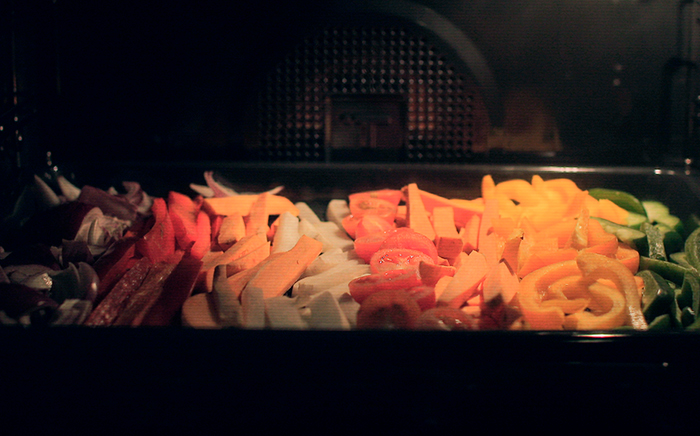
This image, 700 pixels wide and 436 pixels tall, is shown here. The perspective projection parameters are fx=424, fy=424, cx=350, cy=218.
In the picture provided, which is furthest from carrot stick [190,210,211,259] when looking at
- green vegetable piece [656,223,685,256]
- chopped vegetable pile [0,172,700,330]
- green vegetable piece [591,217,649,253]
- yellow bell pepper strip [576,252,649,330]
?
green vegetable piece [656,223,685,256]

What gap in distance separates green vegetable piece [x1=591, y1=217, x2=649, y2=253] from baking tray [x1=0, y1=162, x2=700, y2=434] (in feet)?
1.16

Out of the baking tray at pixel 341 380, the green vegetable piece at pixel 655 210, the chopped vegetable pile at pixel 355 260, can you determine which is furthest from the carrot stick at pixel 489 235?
the green vegetable piece at pixel 655 210

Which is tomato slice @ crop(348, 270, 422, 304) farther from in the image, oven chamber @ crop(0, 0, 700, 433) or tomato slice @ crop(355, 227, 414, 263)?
oven chamber @ crop(0, 0, 700, 433)

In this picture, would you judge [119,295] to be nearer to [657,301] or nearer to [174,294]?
[174,294]

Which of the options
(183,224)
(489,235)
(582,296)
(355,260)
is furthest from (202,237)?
(582,296)

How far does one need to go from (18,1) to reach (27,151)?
0.30 metres

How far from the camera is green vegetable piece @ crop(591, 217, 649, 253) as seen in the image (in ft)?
2.33

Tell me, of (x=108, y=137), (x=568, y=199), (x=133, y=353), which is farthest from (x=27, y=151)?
(x=568, y=199)

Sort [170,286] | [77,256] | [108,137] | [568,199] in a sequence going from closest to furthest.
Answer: [170,286]
[77,256]
[568,199]
[108,137]

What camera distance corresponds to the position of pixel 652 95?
0.93 metres

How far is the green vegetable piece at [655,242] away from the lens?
69cm

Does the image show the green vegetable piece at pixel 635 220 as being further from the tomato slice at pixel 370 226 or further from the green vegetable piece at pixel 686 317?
the tomato slice at pixel 370 226

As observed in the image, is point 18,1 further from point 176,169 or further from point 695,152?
point 695,152

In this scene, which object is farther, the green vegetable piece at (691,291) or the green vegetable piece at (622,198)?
the green vegetable piece at (622,198)
